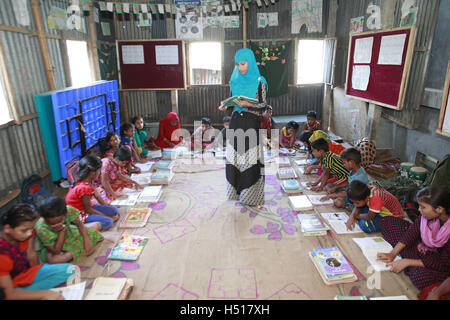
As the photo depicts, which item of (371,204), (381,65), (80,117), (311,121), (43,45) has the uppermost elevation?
(43,45)

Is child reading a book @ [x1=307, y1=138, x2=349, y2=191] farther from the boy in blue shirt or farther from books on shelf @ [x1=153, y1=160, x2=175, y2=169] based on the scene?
books on shelf @ [x1=153, y1=160, x2=175, y2=169]

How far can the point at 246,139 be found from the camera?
3.37 metres

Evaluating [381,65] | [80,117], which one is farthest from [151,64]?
A: [381,65]

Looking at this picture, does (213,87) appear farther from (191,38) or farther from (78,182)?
(78,182)

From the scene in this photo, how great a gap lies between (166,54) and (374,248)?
539 cm

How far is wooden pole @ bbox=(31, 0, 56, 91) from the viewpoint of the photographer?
3.72m

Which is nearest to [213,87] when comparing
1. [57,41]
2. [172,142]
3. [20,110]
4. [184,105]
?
[184,105]

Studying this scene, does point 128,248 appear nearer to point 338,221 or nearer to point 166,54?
point 338,221

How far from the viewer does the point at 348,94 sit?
531 cm

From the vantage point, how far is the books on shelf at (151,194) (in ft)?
11.9

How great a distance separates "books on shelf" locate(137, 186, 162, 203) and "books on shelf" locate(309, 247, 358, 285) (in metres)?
1.95

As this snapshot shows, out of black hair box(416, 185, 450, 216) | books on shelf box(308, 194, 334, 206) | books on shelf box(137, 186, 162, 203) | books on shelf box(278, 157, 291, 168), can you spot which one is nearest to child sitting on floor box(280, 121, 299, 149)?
books on shelf box(278, 157, 291, 168)

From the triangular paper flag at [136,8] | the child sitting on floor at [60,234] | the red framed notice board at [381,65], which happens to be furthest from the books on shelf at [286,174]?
the triangular paper flag at [136,8]

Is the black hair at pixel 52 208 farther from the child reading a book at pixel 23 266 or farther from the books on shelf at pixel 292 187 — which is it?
the books on shelf at pixel 292 187
